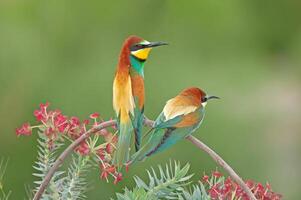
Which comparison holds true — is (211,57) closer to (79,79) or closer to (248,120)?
(248,120)

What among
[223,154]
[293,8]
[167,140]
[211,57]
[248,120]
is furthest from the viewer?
[293,8]

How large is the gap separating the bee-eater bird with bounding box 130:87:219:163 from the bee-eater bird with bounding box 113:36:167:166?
0.02 metres

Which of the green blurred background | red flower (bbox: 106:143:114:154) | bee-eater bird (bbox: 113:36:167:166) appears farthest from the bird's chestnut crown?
the green blurred background

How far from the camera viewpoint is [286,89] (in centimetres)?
225

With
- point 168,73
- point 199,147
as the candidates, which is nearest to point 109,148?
point 199,147

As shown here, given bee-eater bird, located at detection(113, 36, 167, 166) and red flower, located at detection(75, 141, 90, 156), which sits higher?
bee-eater bird, located at detection(113, 36, 167, 166)

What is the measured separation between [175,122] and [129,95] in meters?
0.06

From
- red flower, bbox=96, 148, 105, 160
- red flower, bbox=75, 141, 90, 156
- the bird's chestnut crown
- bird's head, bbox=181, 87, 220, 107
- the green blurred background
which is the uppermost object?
the bird's chestnut crown

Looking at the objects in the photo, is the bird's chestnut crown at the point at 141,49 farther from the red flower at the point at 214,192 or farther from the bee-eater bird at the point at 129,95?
the red flower at the point at 214,192

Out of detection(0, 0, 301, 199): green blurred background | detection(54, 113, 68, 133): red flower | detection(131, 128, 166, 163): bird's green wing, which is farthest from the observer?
detection(0, 0, 301, 199): green blurred background

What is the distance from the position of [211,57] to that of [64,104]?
1.70ft

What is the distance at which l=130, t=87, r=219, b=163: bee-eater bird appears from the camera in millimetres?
735

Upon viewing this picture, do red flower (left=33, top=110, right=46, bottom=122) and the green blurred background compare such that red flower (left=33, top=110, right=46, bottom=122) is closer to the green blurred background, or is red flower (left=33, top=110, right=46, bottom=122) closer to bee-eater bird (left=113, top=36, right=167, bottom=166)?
bee-eater bird (left=113, top=36, right=167, bottom=166)

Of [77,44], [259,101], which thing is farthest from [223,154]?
[77,44]
